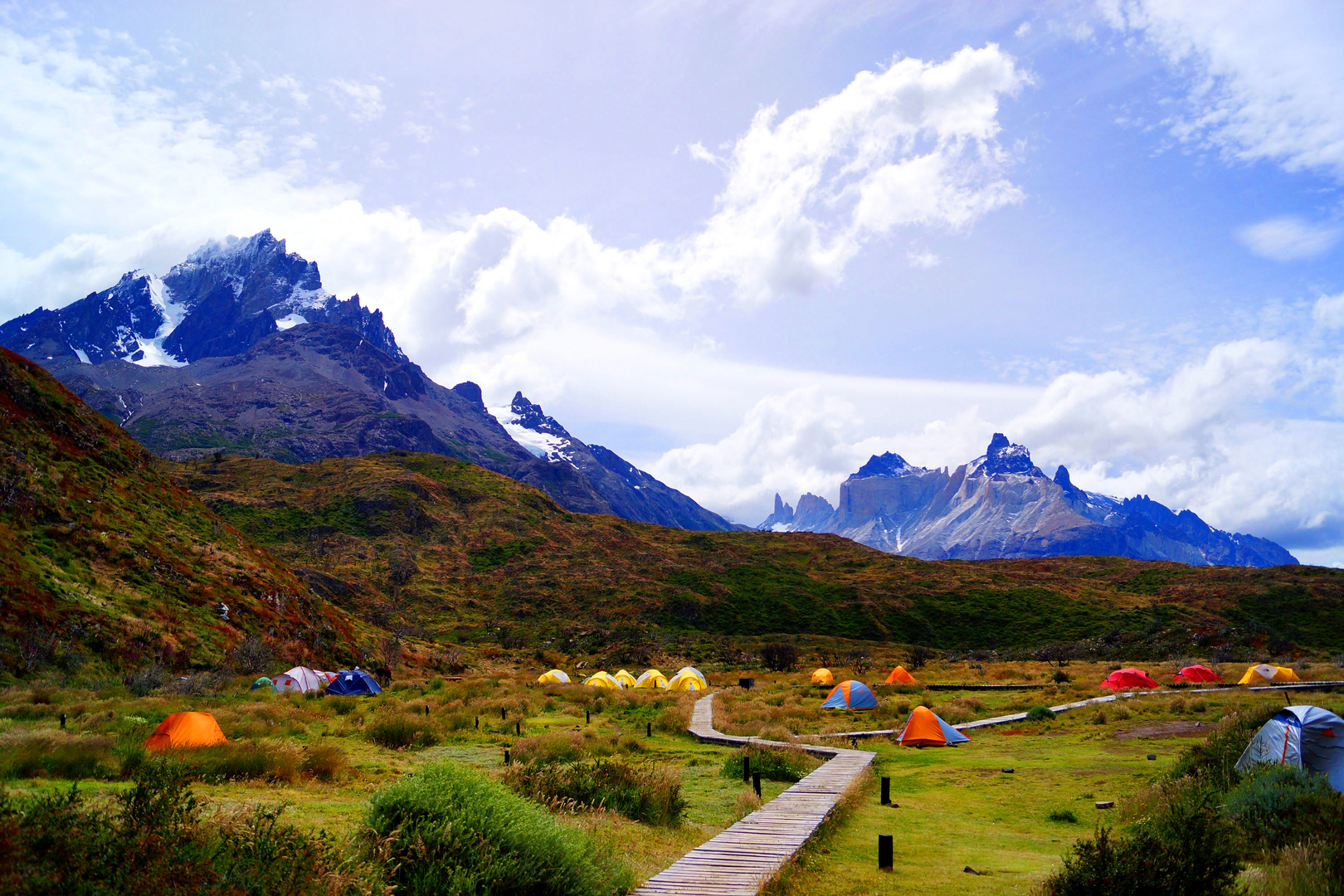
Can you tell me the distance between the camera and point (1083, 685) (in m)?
39.1

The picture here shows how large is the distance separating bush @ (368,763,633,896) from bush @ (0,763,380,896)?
0.72 m

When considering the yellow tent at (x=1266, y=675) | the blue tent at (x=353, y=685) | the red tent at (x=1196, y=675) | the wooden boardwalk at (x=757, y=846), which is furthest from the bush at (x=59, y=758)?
the red tent at (x=1196, y=675)

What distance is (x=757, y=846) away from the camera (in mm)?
11516

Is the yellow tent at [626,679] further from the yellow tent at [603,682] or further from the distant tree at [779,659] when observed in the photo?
the distant tree at [779,659]

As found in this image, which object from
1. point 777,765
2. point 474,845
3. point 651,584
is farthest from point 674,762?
point 651,584

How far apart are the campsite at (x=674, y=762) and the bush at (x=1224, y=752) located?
0.23m

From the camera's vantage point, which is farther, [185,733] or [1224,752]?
[185,733]

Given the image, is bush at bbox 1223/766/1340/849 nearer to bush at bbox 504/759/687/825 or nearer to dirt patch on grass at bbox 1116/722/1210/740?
bush at bbox 504/759/687/825

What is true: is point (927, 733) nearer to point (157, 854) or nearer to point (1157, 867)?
point (1157, 867)

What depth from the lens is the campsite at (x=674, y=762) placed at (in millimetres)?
11398

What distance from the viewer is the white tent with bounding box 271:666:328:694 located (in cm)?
3206

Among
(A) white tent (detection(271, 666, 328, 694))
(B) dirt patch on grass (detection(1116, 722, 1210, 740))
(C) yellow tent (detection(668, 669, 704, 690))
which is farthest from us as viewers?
(C) yellow tent (detection(668, 669, 704, 690))

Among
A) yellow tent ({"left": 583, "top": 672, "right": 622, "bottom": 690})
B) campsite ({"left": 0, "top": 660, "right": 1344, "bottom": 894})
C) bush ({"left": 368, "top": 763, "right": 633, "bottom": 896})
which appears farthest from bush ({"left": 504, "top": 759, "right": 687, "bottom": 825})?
yellow tent ({"left": 583, "top": 672, "right": 622, "bottom": 690})

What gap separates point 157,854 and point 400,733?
17975 mm
